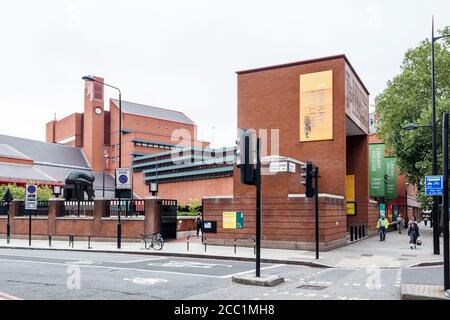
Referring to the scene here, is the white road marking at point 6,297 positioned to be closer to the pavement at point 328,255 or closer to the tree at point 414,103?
the pavement at point 328,255

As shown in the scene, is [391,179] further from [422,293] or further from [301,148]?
[422,293]

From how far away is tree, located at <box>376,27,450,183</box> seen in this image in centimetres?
4100

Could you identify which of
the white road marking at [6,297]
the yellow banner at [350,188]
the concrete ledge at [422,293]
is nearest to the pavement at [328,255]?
the concrete ledge at [422,293]

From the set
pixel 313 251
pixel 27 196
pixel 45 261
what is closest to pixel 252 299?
pixel 45 261

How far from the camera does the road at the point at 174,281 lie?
1176 cm

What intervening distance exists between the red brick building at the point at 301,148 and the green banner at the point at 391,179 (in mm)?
13205

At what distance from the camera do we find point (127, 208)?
107ft

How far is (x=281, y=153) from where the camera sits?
34031 millimetres

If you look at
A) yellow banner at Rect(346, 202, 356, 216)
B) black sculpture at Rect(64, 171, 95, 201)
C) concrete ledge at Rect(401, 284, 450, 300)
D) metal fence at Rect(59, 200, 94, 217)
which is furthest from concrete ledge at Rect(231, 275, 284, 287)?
black sculpture at Rect(64, 171, 95, 201)

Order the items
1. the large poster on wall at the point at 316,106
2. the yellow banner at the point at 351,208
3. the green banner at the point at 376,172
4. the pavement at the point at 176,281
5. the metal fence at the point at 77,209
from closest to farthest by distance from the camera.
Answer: the pavement at the point at 176,281
the large poster on wall at the point at 316,106
the metal fence at the point at 77,209
the yellow banner at the point at 351,208
the green banner at the point at 376,172

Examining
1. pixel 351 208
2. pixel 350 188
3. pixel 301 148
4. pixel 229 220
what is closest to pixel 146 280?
pixel 229 220

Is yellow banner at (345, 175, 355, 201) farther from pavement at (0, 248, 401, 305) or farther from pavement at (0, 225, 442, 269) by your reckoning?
pavement at (0, 248, 401, 305)

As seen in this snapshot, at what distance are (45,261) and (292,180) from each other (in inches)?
548
